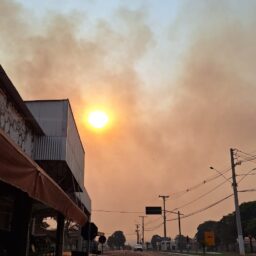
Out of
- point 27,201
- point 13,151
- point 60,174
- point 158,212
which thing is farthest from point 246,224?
point 13,151

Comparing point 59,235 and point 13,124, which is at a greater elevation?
point 13,124

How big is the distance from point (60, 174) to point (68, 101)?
17.2ft

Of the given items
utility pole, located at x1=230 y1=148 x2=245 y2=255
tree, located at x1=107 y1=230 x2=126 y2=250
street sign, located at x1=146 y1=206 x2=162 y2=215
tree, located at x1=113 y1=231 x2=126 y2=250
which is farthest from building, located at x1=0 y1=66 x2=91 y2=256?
tree, located at x1=107 y1=230 x2=126 y2=250

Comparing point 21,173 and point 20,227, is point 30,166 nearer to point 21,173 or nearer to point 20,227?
point 21,173

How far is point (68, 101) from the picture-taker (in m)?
26.8

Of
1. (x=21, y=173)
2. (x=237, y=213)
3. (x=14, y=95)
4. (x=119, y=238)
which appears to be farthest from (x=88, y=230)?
(x=119, y=238)

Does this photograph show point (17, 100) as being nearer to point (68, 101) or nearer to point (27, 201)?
point (27, 201)

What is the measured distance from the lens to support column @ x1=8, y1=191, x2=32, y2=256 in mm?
11930

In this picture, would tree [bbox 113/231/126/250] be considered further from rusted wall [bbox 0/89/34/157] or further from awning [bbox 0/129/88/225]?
awning [bbox 0/129/88/225]

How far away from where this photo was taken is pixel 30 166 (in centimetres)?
692

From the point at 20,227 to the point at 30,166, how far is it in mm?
5690

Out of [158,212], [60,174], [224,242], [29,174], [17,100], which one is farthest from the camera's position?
[224,242]

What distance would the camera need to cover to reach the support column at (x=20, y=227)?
11930mm

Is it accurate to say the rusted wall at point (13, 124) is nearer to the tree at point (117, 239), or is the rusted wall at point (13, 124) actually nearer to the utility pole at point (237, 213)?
the utility pole at point (237, 213)
